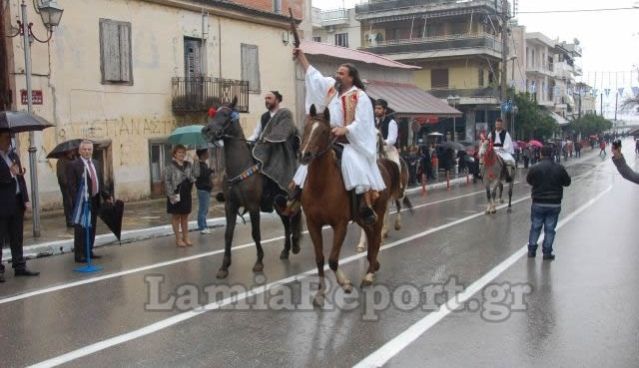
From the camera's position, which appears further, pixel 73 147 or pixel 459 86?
pixel 459 86

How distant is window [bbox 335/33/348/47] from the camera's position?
5506 cm

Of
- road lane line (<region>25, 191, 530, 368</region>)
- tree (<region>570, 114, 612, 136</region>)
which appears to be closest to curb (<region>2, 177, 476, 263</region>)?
road lane line (<region>25, 191, 530, 368</region>)

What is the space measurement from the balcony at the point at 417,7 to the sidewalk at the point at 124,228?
109 feet

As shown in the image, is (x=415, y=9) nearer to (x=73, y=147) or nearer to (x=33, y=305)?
(x=73, y=147)

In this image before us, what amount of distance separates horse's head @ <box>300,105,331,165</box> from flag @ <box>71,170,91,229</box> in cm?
465

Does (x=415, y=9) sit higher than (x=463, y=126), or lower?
higher

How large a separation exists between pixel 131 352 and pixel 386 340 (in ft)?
7.40

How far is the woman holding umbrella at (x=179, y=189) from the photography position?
12.3 meters

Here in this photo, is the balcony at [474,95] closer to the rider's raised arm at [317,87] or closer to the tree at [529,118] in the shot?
the tree at [529,118]

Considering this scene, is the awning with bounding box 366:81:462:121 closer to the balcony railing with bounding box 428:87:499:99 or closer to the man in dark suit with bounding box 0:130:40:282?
the balcony railing with bounding box 428:87:499:99

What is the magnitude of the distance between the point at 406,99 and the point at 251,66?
10428 millimetres

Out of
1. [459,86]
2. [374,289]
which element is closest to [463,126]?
[459,86]

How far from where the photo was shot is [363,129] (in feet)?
25.6

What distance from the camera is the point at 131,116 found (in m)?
20.4
